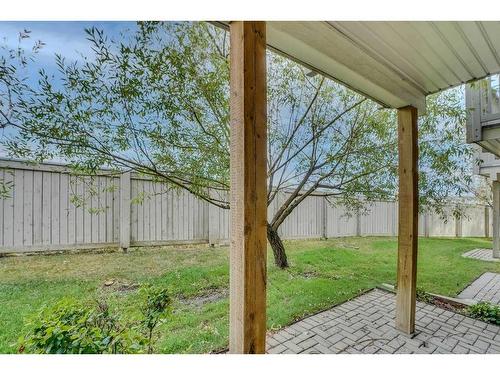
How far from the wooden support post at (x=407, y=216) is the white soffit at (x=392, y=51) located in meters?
0.22

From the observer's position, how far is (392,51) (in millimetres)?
1599

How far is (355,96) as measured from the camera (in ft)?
10.7

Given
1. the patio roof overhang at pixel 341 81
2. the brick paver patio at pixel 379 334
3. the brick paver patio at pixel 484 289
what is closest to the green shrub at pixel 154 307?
the patio roof overhang at pixel 341 81

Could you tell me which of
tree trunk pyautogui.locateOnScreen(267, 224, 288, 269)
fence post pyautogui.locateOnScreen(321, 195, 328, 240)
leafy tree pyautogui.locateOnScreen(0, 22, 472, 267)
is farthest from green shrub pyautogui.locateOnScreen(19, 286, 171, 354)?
fence post pyautogui.locateOnScreen(321, 195, 328, 240)

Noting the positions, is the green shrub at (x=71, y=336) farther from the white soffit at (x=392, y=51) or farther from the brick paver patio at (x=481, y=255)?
the brick paver patio at (x=481, y=255)

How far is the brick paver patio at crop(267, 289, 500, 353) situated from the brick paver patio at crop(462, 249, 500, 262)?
3729 millimetres

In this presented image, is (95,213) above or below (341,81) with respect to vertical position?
below

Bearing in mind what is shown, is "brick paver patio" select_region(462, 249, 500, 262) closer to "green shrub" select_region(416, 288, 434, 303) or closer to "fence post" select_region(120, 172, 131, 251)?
"green shrub" select_region(416, 288, 434, 303)

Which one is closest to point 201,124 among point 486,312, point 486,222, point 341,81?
point 341,81

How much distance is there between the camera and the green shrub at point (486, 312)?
7.91ft

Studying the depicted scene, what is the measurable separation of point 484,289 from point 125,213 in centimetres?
484

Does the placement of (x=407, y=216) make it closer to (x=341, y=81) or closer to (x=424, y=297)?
(x=341, y=81)

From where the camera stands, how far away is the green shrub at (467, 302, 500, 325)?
2410 mm

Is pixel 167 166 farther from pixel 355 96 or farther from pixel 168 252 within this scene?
pixel 355 96
